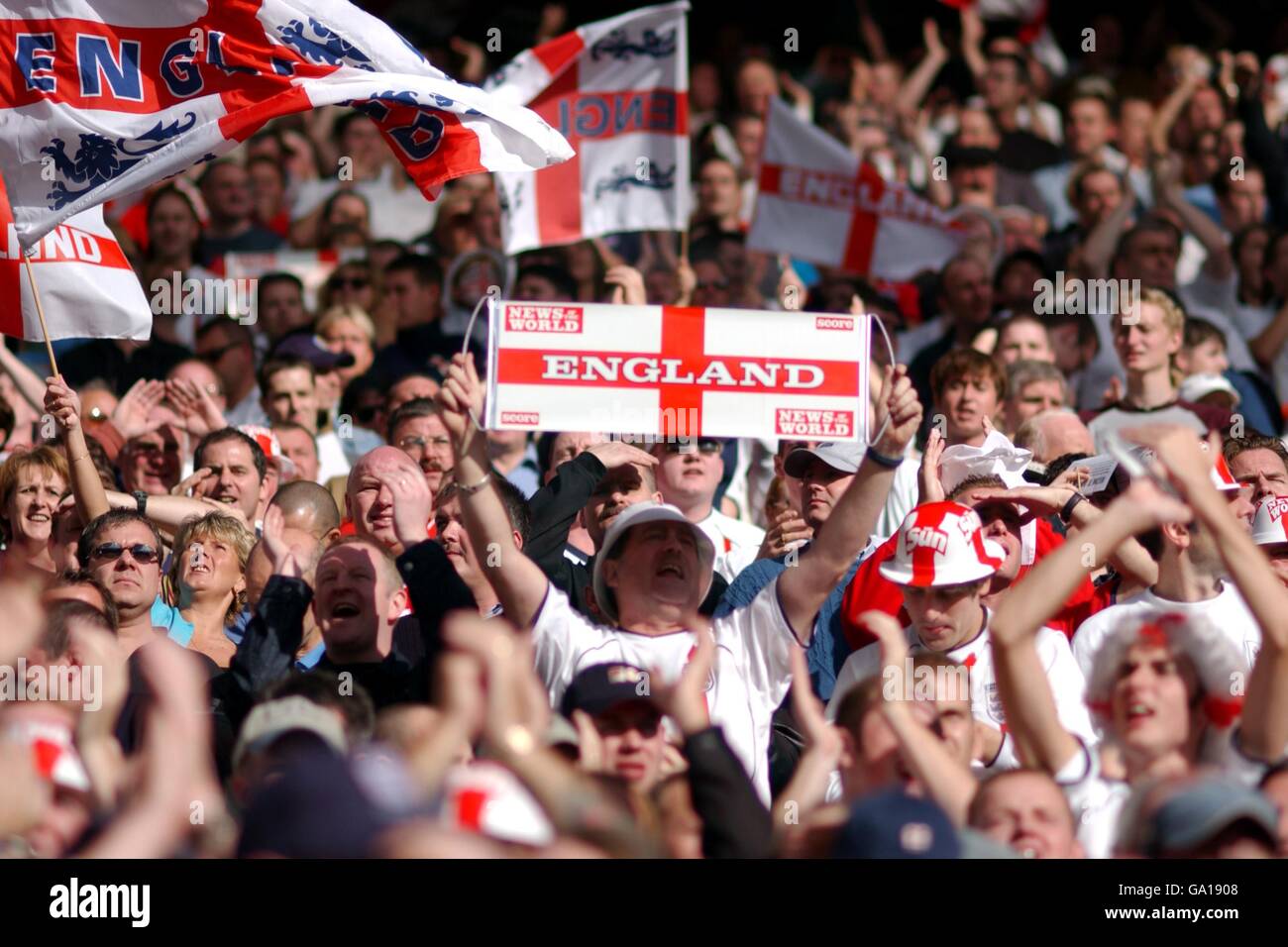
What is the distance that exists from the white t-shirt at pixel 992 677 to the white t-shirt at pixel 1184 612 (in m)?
0.12

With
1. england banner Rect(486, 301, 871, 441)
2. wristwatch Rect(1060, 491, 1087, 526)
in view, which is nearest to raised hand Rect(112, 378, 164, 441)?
england banner Rect(486, 301, 871, 441)

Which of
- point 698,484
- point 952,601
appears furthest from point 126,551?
point 952,601

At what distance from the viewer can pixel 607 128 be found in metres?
10.8

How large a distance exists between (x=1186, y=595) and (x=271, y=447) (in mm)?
4180

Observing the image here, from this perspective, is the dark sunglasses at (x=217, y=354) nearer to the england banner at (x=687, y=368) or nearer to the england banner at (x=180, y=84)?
the england banner at (x=180, y=84)

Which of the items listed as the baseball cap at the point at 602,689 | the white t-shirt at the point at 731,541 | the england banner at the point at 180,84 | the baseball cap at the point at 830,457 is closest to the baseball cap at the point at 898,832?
the baseball cap at the point at 602,689

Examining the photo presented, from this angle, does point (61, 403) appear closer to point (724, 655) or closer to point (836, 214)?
point (724, 655)

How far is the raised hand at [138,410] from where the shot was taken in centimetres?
941

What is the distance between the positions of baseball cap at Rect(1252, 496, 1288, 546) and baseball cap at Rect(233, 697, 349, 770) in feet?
10.5

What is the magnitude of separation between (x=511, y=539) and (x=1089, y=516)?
205cm

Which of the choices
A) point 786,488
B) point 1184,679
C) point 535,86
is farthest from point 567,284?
point 1184,679

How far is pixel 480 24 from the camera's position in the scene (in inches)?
665

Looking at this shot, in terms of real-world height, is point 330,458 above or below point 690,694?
above
